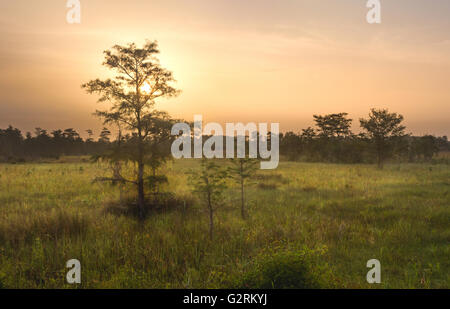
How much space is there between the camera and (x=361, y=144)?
1812 inches

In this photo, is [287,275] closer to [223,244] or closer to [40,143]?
[223,244]

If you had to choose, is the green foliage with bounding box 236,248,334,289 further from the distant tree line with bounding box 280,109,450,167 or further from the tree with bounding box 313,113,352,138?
the tree with bounding box 313,113,352,138

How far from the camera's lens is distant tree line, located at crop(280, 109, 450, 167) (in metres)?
32.9

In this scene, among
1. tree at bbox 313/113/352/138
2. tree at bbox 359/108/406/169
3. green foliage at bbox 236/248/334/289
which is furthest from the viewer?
tree at bbox 313/113/352/138

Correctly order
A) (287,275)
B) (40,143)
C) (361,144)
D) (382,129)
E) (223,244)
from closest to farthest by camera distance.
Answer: (287,275), (223,244), (382,129), (361,144), (40,143)

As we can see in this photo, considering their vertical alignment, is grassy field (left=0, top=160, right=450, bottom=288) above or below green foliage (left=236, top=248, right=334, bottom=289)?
below

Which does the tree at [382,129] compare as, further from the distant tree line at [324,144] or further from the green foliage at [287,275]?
the green foliage at [287,275]

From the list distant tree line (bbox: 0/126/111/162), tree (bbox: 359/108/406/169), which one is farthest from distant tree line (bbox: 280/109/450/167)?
distant tree line (bbox: 0/126/111/162)

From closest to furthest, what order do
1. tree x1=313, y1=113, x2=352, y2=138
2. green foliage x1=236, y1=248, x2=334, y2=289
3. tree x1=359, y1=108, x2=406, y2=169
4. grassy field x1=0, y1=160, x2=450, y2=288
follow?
green foliage x1=236, y1=248, x2=334, y2=289, grassy field x1=0, y1=160, x2=450, y2=288, tree x1=359, y1=108, x2=406, y2=169, tree x1=313, y1=113, x2=352, y2=138

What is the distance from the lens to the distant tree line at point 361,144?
32938 mm

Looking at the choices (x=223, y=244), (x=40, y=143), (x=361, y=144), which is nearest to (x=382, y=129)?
(x=361, y=144)
